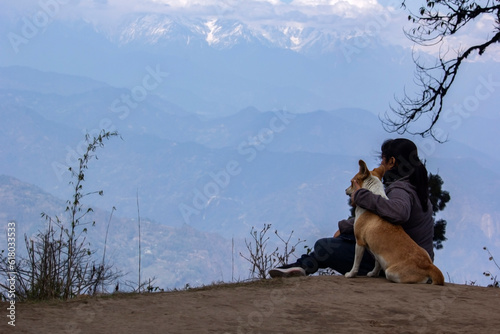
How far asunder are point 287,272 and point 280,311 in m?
1.44

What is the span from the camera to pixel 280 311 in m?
5.03

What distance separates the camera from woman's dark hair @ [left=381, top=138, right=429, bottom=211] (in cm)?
625

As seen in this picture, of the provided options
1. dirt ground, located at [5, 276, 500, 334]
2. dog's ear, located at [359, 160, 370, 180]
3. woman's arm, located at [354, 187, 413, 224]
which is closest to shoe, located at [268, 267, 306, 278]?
dirt ground, located at [5, 276, 500, 334]

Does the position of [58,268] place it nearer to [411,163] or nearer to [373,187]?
[373,187]

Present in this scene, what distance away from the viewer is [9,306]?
5.02m

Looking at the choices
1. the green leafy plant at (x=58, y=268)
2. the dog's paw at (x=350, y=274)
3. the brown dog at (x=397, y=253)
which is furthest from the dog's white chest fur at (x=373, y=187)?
the green leafy plant at (x=58, y=268)

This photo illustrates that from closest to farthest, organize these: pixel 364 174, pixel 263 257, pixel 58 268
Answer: pixel 58 268 → pixel 364 174 → pixel 263 257

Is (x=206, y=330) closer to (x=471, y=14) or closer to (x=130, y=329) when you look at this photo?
(x=130, y=329)

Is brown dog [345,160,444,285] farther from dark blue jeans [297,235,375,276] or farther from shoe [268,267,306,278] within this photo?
shoe [268,267,306,278]

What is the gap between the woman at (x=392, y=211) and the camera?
6066 mm

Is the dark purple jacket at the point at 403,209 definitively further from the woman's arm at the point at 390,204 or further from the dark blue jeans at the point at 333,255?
the dark blue jeans at the point at 333,255

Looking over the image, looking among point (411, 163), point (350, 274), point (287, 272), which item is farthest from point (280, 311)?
point (411, 163)

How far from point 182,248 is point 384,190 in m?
172

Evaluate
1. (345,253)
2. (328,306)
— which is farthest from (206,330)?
(345,253)
